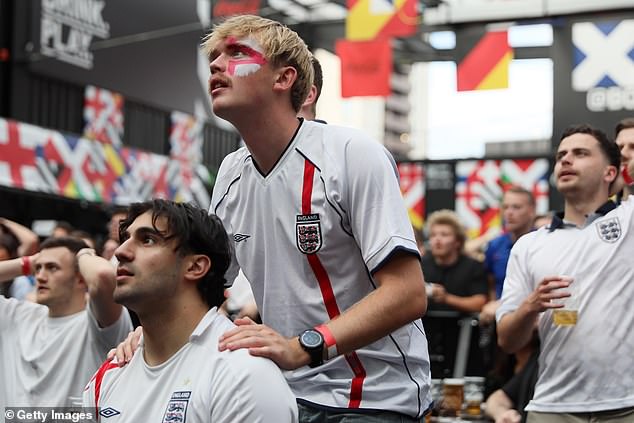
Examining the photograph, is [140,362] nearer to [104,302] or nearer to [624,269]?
[104,302]

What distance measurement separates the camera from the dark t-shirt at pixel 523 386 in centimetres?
591

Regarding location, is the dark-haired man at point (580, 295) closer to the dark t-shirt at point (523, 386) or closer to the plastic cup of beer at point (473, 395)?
the dark t-shirt at point (523, 386)

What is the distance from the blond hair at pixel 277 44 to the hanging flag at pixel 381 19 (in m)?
9.16

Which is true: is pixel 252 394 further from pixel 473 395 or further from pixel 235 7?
pixel 235 7

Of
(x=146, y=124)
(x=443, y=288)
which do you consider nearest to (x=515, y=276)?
(x=443, y=288)

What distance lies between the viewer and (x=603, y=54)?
11984 mm

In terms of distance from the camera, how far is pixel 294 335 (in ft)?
10.9

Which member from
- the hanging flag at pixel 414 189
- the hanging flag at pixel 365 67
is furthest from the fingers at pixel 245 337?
the hanging flag at pixel 414 189

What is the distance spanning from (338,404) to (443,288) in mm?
5070

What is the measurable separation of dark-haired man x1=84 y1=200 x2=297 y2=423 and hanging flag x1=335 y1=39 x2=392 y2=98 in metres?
9.73

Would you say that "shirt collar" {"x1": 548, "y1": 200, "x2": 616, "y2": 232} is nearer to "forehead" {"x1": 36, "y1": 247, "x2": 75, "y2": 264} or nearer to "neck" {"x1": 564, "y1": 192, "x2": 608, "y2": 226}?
"neck" {"x1": 564, "y1": 192, "x2": 608, "y2": 226}

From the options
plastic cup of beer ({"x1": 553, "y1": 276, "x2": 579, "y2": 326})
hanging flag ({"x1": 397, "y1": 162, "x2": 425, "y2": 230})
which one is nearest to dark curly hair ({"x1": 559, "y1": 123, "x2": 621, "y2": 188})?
plastic cup of beer ({"x1": 553, "y1": 276, "x2": 579, "y2": 326})

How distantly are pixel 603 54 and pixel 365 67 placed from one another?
279cm

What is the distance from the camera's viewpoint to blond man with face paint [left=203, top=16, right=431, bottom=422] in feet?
10.2
